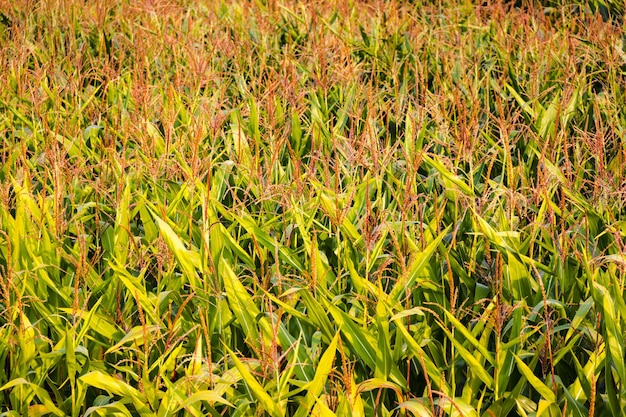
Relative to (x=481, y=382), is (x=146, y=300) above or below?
above

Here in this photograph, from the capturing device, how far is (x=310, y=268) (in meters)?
1.76

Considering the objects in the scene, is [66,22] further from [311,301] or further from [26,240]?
[311,301]

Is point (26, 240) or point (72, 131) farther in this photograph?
point (72, 131)

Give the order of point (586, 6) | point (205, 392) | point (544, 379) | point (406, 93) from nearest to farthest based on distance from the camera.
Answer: point (205, 392)
point (544, 379)
point (406, 93)
point (586, 6)

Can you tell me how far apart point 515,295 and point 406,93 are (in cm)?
142

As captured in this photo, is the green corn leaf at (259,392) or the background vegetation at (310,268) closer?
the green corn leaf at (259,392)

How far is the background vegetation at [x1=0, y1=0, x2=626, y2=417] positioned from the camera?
1.50 m

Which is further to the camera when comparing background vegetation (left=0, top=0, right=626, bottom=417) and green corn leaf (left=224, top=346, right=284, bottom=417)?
background vegetation (left=0, top=0, right=626, bottom=417)

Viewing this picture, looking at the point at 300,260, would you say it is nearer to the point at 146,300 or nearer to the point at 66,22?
the point at 146,300

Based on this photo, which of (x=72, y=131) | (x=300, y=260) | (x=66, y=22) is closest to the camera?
(x=300, y=260)

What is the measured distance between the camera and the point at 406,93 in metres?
2.99

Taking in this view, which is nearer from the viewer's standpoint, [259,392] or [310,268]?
[259,392]

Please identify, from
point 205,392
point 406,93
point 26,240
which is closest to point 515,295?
point 205,392

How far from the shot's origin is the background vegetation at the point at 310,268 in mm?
1498
